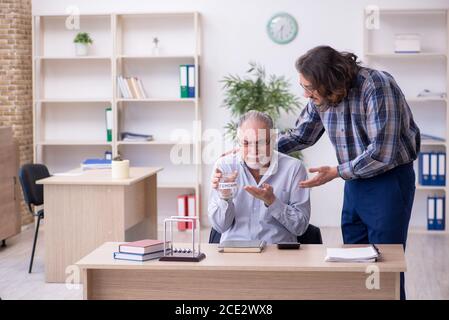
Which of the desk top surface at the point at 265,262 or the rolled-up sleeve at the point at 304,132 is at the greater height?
the rolled-up sleeve at the point at 304,132

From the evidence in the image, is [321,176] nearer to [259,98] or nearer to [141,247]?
[141,247]

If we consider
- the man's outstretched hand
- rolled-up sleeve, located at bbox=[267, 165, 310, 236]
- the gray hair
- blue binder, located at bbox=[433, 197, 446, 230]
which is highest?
the gray hair

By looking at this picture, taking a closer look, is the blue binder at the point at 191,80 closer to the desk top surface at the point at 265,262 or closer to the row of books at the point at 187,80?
the row of books at the point at 187,80

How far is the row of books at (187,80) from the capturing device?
761 cm

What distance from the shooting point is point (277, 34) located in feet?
25.4

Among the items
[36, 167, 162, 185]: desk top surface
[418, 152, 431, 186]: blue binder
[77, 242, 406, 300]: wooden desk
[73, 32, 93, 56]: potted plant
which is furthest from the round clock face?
[77, 242, 406, 300]: wooden desk

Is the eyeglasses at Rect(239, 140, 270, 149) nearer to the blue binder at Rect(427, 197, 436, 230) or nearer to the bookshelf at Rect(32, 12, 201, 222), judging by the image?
the bookshelf at Rect(32, 12, 201, 222)

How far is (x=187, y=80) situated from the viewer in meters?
7.64

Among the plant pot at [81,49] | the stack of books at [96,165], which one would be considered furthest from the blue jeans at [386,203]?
the plant pot at [81,49]

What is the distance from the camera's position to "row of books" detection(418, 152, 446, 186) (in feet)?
24.5

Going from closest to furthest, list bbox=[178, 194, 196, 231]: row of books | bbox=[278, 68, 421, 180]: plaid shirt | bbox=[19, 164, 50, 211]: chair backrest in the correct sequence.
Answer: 1. bbox=[278, 68, 421, 180]: plaid shirt
2. bbox=[19, 164, 50, 211]: chair backrest
3. bbox=[178, 194, 196, 231]: row of books

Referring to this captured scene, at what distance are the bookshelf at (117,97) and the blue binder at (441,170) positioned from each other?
2407 mm

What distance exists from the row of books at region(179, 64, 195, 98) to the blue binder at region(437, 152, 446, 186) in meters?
Result: 2.53

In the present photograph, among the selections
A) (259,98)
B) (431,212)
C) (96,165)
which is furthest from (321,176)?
(431,212)
